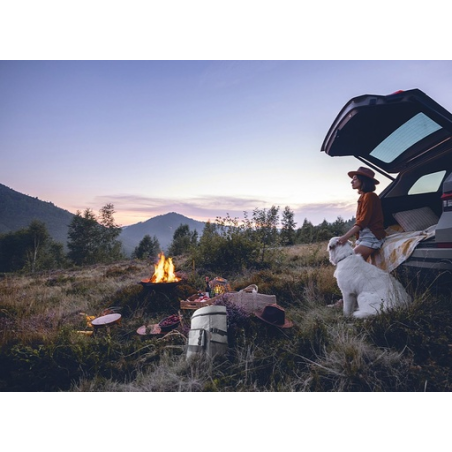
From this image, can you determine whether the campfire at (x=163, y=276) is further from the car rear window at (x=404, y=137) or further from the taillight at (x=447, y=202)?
the car rear window at (x=404, y=137)

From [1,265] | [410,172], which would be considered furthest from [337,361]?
[1,265]

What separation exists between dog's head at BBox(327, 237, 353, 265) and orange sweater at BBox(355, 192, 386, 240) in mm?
533

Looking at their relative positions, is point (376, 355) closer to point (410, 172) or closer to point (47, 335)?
point (410, 172)

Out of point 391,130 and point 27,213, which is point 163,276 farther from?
point 27,213

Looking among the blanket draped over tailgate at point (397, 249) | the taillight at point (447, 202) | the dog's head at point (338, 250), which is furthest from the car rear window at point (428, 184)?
the dog's head at point (338, 250)

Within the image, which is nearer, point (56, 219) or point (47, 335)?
point (47, 335)

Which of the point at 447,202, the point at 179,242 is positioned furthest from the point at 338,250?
the point at 179,242

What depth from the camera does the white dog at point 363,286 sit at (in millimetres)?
3172

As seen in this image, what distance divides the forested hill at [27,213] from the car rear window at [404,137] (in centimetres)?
11822

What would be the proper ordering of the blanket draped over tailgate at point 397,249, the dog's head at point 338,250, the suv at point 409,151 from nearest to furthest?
the suv at point 409,151 → the blanket draped over tailgate at point 397,249 → the dog's head at point 338,250

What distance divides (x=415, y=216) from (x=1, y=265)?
5334 cm

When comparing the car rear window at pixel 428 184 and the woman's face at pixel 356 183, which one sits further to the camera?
the woman's face at pixel 356 183

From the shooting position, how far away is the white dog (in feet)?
10.4

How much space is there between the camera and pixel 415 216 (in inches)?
163
